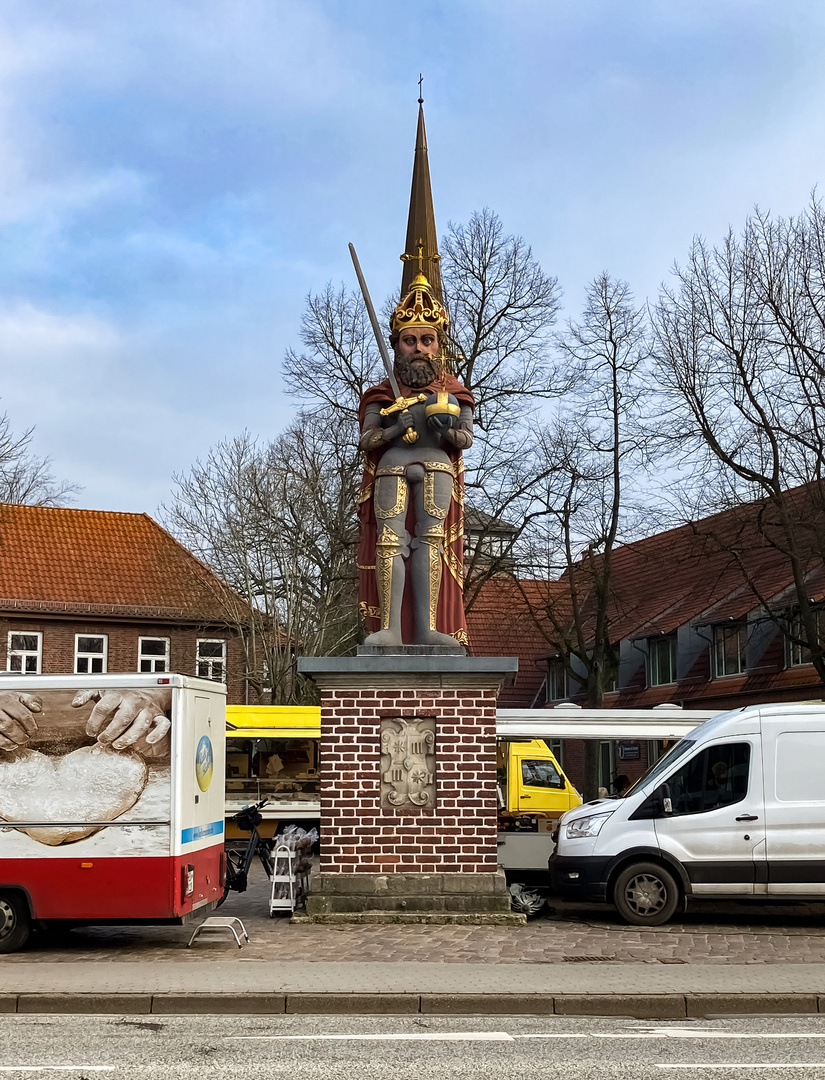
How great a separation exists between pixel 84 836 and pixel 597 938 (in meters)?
5.22

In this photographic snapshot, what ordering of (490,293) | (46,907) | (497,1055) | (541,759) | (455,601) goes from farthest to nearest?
1. (490,293)
2. (541,759)
3. (455,601)
4. (46,907)
5. (497,1055)

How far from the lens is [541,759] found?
22734mm

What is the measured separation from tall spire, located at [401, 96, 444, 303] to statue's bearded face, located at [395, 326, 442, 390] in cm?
214

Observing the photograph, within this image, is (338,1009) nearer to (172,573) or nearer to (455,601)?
(455,601)

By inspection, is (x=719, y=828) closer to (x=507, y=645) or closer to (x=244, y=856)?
(x=244, y=856)

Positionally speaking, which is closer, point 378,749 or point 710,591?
point 378,749

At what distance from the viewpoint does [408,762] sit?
1462 centimetres

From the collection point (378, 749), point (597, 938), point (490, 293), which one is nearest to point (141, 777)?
point (378, 749)

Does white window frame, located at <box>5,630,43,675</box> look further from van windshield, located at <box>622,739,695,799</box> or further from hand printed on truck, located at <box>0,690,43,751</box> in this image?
van windshield, located at <box>622,739,695,799</box>

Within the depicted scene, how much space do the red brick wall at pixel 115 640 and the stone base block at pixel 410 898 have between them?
25891mm

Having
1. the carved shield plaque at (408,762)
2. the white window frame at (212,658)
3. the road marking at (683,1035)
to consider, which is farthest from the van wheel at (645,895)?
the white window frame at (212,658)

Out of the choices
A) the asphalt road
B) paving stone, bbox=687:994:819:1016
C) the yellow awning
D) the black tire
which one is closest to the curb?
paving stone, bbox=687:994:819:1016

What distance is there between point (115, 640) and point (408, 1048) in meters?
35.0

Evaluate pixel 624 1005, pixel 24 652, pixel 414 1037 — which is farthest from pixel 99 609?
pixel 414 1037
